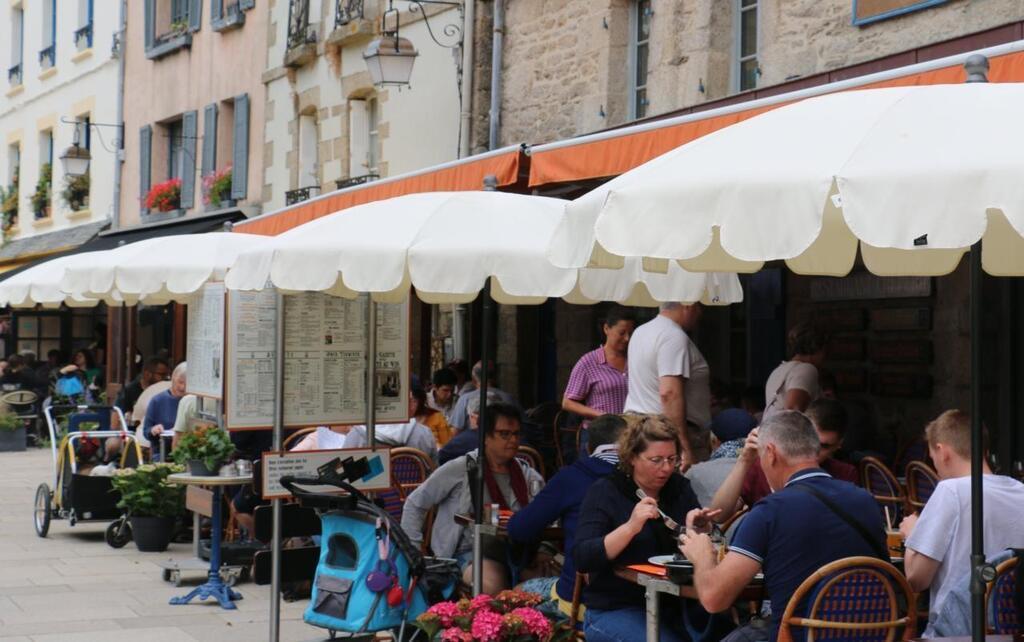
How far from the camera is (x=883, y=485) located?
8789mm

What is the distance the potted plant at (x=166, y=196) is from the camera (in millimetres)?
25125

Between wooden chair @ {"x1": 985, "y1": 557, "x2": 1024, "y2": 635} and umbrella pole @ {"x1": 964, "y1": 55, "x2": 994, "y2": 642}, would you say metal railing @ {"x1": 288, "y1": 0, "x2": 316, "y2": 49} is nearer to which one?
wooden chair @ {"x1": 985, "y1": 557, "x2": 1024, "y2": 635}

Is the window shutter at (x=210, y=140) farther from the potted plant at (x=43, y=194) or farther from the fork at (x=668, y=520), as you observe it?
the fork at (x=668, y=520)

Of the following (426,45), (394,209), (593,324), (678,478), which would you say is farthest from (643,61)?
(678,478)

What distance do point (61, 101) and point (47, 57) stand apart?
4.98 feet

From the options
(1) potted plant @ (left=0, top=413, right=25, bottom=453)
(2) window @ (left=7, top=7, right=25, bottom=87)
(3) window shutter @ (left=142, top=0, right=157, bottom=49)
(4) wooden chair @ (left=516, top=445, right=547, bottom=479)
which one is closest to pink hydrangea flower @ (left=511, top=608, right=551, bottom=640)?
(4) wooden chair @ (left=516, top=445, right=547, bottom=479)

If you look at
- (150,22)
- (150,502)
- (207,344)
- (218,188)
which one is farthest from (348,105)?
(207,344)

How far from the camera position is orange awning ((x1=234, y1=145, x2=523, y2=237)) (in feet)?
31.6

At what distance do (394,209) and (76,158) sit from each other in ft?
68.5

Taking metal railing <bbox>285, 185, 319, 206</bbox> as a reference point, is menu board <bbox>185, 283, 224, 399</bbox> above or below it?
below

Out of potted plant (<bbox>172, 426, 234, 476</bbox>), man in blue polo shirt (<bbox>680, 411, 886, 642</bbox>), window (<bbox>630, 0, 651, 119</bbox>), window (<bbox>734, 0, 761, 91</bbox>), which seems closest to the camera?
man in blue polo shirt (<bbox>680, 411, 886, 642</bbox>)

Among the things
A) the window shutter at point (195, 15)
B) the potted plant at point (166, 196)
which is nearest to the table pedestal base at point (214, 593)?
the potted plant at point (166, 196)

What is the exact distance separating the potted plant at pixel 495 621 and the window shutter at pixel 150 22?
21.9 m

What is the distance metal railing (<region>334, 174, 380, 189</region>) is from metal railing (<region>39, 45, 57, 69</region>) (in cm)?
1423
